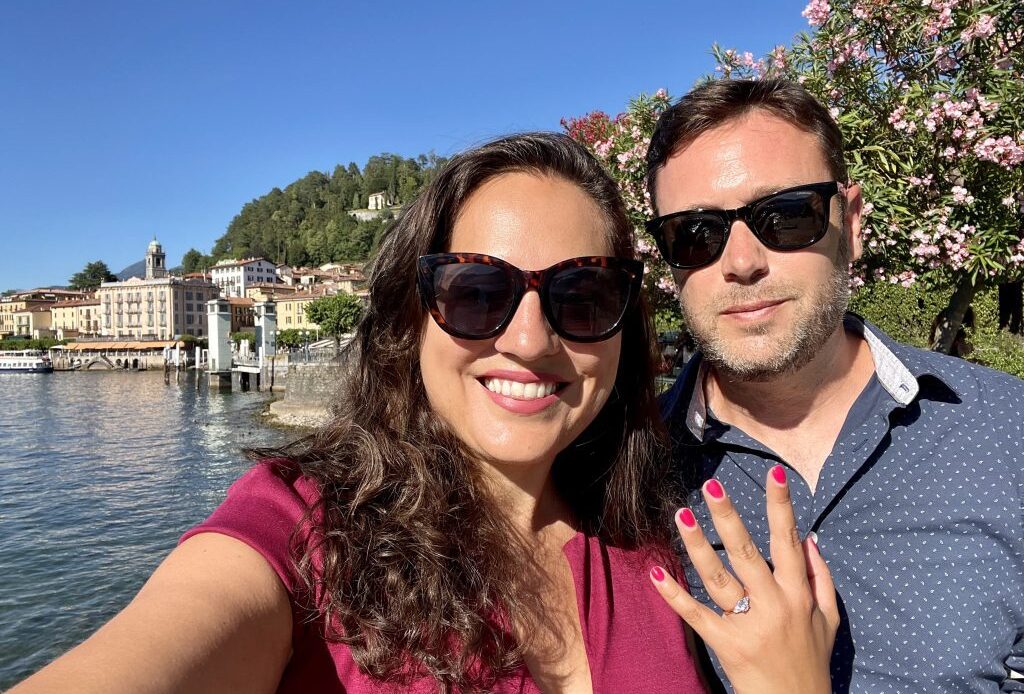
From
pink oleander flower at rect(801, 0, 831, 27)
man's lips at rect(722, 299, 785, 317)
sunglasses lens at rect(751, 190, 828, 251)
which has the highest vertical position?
pink oleander flower at rect(801, 0, 831, 27)

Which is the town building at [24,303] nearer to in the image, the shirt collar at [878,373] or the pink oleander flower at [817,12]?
the pink oleander flower at [817,12]

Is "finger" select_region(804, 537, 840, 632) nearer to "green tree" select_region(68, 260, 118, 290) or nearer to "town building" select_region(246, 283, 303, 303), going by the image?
"town building" select_region(246, 283, 303, 303)

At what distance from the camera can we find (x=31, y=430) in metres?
27.9

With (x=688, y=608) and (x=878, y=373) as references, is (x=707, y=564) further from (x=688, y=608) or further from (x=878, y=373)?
(x=878, y=373)

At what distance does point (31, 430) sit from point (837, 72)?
3186 centimetres

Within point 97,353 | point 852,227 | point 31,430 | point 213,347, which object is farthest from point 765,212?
point 97,353

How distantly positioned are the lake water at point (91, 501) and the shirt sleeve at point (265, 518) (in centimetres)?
40

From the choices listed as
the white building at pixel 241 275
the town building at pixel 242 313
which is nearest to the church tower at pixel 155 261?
the white building at pixel 241 275

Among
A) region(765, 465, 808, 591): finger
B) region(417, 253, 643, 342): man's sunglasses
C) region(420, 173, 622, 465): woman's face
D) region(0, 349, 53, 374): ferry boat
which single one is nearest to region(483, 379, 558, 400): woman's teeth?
region(420, 173, 622, 465): woman's face

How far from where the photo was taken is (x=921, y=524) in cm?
179

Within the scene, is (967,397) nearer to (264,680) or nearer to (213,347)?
(264,680)

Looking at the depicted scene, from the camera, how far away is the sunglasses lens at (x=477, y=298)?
1.48m

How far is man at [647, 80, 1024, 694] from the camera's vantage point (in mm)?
1733

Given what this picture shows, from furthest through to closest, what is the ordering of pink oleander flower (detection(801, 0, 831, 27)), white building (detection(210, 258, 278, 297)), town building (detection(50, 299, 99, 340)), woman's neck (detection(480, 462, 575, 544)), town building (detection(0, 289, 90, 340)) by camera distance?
town building (detection(0, 289, 90, 340)), white building (detection(210, 258, 278, 297)), town building (detection(50, 299, 99, 340)), pink oleander flower (detection(801, 0, 831, 27)), woman's neck (detection(480, 462, 575, 544))
